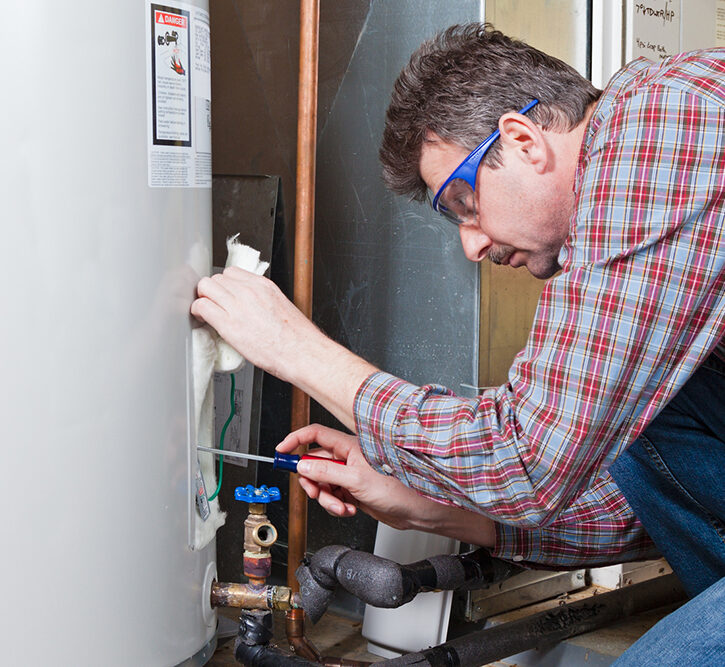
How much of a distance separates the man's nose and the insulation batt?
26 centimetres

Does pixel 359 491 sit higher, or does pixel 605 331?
pixel 605 331

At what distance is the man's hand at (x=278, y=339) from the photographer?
1.02 m

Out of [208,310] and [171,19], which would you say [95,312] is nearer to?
[208,310]

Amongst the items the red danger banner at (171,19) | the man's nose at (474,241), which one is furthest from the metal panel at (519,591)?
the red danger banner at (171,19)

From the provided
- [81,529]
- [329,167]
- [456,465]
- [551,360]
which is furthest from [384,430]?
[329,167]

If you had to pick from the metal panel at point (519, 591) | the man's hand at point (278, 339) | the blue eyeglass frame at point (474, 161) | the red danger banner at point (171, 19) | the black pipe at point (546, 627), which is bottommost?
the metal panel at point (519, 591)

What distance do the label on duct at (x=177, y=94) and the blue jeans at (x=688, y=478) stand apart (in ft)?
2.24

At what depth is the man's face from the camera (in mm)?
1078

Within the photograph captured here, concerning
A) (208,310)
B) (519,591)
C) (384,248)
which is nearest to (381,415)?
(208,310)

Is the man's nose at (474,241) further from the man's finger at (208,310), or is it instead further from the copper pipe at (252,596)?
the copper pipe at (252,596)

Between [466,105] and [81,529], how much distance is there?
2.13 feet

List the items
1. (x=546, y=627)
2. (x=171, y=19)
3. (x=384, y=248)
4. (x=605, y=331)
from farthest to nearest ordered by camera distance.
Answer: (x=384, y=248), (x=546, y=627), (x=171, y=19), (x=605, y=331)

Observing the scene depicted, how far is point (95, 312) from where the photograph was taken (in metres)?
0.97

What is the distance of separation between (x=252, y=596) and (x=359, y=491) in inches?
8.5
